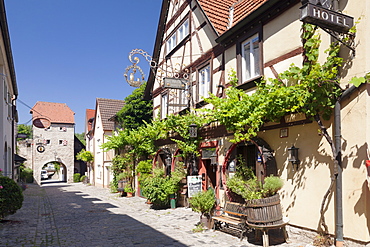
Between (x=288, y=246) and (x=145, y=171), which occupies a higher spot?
(x=145, y=171)

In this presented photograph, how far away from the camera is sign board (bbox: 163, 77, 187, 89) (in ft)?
39.9

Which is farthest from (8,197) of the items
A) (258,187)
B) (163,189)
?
(258,187)

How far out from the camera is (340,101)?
6293 millimetres

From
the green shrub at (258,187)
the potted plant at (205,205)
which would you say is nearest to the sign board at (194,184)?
the potted plant at (205,205)

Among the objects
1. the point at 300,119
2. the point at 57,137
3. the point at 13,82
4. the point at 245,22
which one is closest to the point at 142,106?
the point at 13,82

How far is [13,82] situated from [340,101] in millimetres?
17882

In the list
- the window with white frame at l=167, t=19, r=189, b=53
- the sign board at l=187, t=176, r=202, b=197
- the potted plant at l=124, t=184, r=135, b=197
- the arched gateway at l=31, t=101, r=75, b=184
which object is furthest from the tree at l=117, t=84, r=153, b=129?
the arched gateway at l=31, t=101, r=75, b=184

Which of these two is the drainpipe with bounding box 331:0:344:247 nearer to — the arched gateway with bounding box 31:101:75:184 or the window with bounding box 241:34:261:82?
the window with bounding box 241:34:261:82

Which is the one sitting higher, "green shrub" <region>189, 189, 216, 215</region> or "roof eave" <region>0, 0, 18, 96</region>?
"roof eave" <region>0, 0, 18, 96</region>

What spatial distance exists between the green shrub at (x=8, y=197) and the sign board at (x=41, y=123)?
1070 inches

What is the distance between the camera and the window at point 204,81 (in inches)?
462

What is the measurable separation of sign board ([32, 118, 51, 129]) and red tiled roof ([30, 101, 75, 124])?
2.13ft

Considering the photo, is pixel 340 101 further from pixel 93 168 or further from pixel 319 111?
pixel 93 168

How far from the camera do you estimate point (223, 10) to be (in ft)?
39.2
